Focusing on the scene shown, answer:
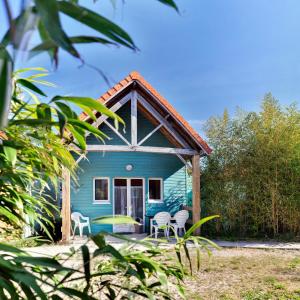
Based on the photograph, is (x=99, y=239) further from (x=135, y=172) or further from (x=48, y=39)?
(x=135, y=172)

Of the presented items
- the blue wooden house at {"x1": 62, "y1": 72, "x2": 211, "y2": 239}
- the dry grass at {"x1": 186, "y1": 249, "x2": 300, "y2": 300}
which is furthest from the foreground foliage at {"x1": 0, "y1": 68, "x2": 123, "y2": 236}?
the blue wooden house at {"x1": 62, "y1": 72, "x2": 211, "y2": 239}

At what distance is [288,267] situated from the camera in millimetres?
6691

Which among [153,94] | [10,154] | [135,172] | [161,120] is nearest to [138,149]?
[161,120]

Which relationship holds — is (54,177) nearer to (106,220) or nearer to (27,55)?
(106,220)

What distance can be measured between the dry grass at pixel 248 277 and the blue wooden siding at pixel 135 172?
4.26 metres

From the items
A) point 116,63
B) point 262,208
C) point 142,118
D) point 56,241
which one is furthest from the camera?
point 142,118

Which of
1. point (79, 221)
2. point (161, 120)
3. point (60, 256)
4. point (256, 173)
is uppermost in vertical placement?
point (161, 120)

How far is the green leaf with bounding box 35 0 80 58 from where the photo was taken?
1.34ft

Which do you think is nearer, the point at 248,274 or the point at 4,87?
the point at 4,87

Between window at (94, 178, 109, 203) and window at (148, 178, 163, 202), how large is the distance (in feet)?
4.51

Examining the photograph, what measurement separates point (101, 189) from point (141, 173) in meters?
1.33

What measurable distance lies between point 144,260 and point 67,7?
857mm

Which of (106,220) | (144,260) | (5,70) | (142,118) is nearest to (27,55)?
(5,70)

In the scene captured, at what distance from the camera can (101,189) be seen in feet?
38.3
